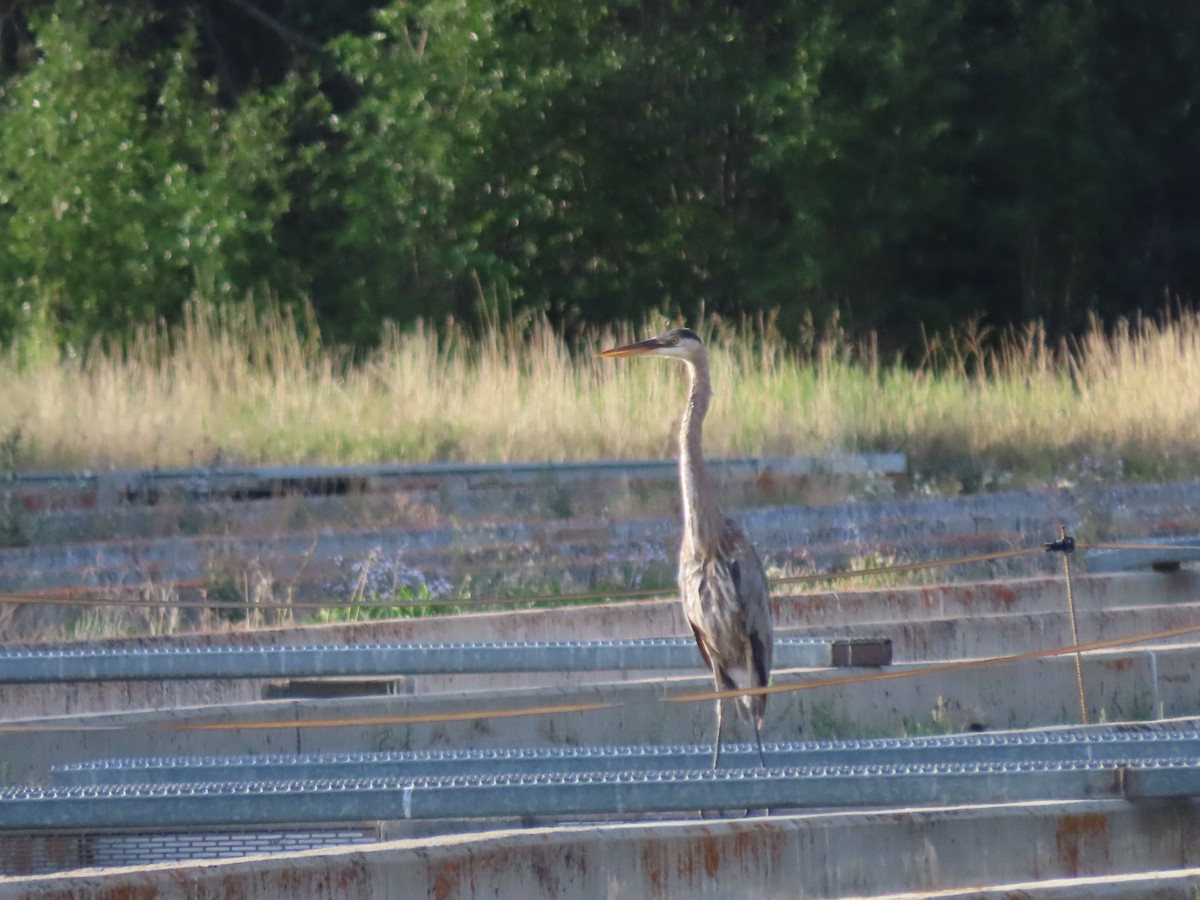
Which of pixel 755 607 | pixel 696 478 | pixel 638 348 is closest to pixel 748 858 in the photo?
pixel 755 607

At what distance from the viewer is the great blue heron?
5832 millimetres

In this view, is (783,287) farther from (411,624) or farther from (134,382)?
(411,624)

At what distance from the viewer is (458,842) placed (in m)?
4.12

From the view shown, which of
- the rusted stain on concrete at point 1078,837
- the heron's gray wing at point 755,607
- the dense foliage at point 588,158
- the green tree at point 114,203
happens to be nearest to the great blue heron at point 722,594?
the heron's gray wing at point 755,607

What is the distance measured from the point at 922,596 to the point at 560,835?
140 inches

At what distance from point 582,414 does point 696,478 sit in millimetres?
6055

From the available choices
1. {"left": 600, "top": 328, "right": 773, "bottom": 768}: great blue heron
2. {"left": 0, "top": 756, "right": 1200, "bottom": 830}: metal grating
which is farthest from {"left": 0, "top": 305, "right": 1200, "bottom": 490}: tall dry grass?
{"left": 0, "top": 756, "right": 1200, "bottom": 830}: metal grating

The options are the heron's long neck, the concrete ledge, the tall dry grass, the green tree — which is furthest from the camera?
the green tree

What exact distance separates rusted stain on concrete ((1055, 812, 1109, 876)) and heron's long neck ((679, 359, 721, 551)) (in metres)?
1.89

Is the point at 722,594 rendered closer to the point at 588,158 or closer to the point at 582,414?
the point at 582,414

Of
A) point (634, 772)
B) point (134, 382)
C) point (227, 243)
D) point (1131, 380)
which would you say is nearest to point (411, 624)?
point (634, 772)

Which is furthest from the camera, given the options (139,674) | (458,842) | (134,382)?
(134,382)

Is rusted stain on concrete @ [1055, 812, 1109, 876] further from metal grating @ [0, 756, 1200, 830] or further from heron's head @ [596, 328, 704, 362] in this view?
heron's head @ [596, 328, 704, 362]

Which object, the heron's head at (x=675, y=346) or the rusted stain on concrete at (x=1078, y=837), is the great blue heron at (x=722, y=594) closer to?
the heron's head at (x=675, y=346)
